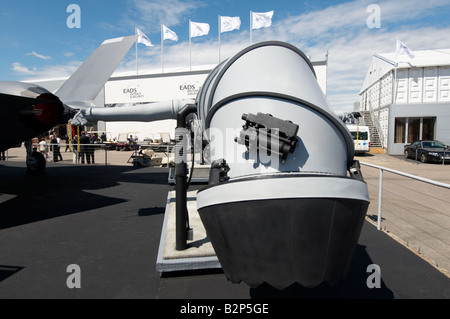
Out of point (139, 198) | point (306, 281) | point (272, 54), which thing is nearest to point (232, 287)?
point (306, 281)

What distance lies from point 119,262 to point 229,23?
33110 millimetres

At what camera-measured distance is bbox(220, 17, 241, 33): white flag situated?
31312 mm

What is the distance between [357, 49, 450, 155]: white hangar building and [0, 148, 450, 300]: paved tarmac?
20968mm

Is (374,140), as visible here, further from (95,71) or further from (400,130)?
(95,71)

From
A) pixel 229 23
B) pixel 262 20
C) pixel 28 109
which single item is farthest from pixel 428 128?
pixel 28 109

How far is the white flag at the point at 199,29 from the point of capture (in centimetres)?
3225

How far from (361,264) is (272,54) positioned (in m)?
2.55

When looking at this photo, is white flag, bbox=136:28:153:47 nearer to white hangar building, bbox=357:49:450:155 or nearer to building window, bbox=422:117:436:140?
white hangar building, bbox=357:49:450:155

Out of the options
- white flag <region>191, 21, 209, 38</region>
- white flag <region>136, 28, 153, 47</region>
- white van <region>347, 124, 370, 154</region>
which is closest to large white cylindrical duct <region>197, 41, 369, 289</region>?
white van <region>347, 124, 370, 154</region>

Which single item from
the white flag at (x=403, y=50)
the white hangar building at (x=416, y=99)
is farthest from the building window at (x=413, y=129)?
the white flag at (x=403, y=50)

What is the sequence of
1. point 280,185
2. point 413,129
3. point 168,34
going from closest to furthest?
point 280,185, point 413,129, point 168,34

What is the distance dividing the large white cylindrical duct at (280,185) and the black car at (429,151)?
1774 cm

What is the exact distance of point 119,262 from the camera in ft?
10.3

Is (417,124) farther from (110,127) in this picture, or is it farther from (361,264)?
(110,127)
